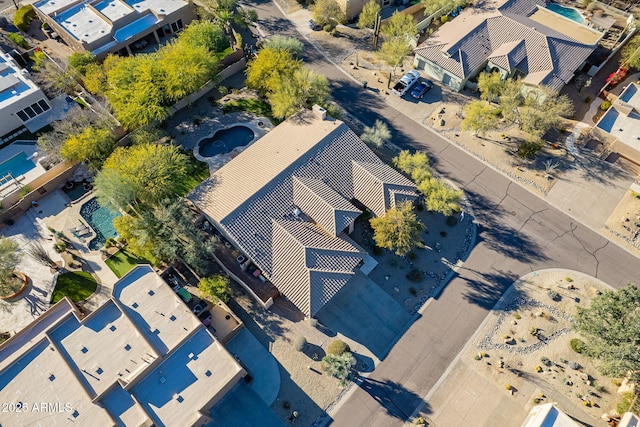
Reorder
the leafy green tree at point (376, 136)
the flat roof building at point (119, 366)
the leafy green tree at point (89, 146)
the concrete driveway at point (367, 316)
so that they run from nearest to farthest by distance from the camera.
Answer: the flat roof building at point (119, 366), the concrete driveway at point (367, 316), the leafy green tree at point (89, 146), the leafy green tree at point (376, 136)

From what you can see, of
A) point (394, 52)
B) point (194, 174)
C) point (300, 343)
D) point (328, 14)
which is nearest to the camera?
point (300, 343)

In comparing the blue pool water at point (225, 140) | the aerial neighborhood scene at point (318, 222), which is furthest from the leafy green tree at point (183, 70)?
the blue pool water at point (225, 140)

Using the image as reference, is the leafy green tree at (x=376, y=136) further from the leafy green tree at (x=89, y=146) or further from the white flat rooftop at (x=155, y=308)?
the leafy green tree at (x=89, y=146)

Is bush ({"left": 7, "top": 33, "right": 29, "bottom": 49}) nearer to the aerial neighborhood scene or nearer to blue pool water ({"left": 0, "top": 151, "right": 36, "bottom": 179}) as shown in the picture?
the aerial neighborhood scene

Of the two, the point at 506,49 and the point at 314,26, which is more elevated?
the point at 314,26

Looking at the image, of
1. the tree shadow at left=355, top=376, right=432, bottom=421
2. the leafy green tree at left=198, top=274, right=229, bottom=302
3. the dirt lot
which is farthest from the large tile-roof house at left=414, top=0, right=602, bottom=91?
the leafy green tree at left=198, top=274, right=229, bottom=302

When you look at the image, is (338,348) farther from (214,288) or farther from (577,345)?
(577,345)

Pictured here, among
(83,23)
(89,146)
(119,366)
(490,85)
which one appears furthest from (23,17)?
(490,85)

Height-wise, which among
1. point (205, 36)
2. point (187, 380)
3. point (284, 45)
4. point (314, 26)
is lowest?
point (187, 380)
